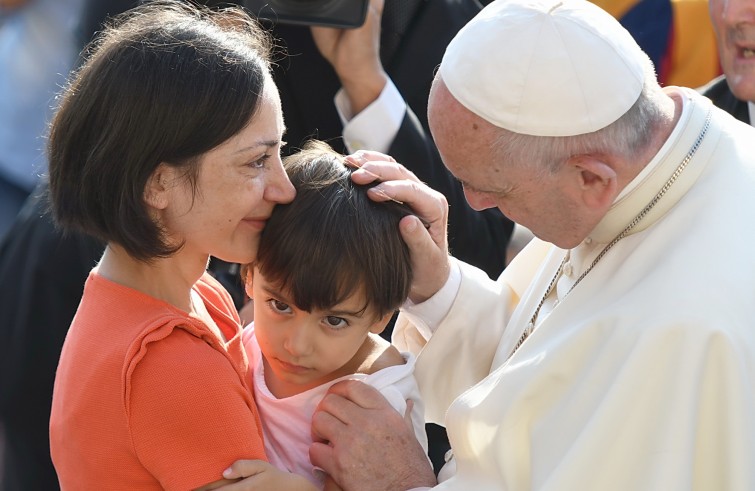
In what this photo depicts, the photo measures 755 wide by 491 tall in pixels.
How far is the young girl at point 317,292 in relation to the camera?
106 inches

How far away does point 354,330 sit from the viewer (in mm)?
2779

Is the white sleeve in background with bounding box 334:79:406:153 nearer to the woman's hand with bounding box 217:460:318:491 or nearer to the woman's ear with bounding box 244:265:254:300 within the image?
the woman's ear with bounding box 244:265:254:300

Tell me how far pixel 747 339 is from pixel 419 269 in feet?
2.99

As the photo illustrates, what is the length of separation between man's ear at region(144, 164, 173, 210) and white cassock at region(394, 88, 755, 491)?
2.72 feet

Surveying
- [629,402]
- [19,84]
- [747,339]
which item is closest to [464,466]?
[629,402]

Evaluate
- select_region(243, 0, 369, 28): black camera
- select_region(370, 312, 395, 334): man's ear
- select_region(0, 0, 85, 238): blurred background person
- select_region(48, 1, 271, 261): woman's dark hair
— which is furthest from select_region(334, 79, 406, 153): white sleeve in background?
select_region(48, 1, 271, 261): woman's dark hair

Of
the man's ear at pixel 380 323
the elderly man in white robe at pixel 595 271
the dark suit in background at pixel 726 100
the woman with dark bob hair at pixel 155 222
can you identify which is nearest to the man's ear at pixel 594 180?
the elderly man in white robe at pixel 595 271

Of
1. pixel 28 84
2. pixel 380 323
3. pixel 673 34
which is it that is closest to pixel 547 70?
pixel 380 323

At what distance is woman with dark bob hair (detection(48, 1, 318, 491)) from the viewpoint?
7.93ft

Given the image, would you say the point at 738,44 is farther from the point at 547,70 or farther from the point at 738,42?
the point at 547,70

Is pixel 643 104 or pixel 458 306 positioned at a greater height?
pixel 643 104

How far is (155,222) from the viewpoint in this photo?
8.21ft

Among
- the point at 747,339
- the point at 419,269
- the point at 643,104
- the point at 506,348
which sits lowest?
the point at 506,348

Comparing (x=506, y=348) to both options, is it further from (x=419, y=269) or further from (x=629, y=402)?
(x=629, y=402)
